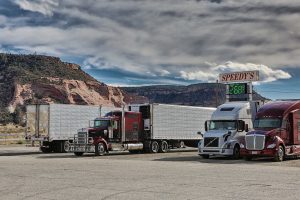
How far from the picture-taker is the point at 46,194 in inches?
508

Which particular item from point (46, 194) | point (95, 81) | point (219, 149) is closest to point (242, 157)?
point (219, 149)

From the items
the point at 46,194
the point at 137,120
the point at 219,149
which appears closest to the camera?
the point at 46,194

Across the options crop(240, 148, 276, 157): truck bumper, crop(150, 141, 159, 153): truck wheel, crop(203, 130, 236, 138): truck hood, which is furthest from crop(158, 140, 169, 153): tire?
crop(240, 148, 276, 157): truck bumper

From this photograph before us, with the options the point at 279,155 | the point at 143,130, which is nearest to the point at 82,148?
the point at 143,130

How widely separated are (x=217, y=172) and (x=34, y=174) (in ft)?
22.1

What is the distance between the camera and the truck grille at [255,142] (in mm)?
25469

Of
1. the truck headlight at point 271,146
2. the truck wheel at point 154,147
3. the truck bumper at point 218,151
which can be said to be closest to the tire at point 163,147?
the truck wheel at point 154,147

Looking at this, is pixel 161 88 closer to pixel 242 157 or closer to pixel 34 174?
pixel 242 157

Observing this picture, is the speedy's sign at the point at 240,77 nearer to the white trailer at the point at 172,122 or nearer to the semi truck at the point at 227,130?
the white trailer at the point at 172,122

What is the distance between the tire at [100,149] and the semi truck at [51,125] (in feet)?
16.8

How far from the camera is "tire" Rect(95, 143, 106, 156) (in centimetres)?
3234

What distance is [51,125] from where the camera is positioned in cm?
3638

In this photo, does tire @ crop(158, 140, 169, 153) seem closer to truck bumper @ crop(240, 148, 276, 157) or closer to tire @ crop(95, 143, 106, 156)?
tire @ crop(95, 143, 106, 156)

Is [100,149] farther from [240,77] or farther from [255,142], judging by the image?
[240,77]
